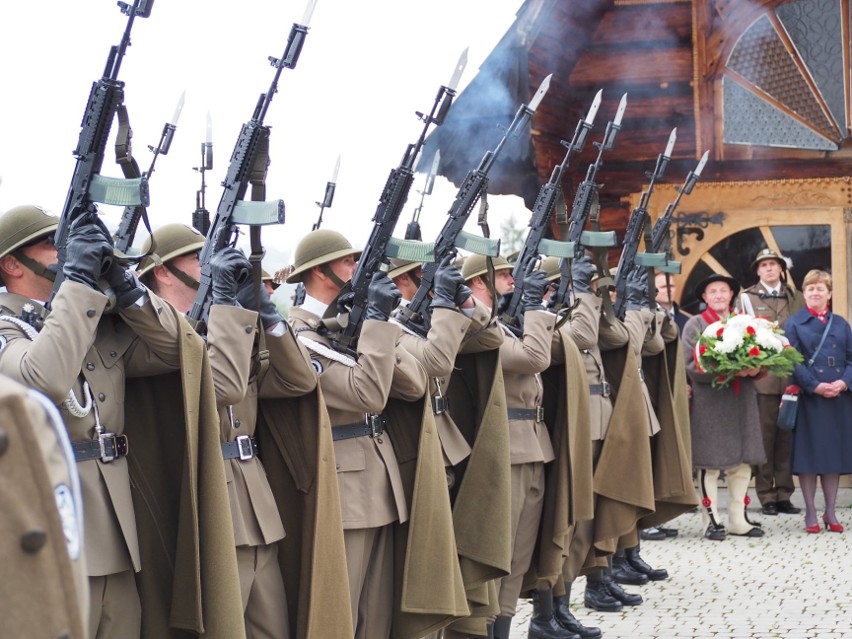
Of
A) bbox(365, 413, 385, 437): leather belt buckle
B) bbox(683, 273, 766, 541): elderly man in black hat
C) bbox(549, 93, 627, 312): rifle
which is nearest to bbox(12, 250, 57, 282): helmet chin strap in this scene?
bbox(365, 413, 385, 437): leather belt buckle

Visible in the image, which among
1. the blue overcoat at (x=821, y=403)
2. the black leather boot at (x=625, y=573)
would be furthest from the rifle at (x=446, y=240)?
the blue overcoat at (x=821, y=403)

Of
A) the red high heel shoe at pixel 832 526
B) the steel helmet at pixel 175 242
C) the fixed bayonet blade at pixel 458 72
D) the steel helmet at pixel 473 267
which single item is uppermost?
the fixed bayonet blade at pixel 458 72

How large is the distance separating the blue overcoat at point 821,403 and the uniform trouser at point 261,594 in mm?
6860

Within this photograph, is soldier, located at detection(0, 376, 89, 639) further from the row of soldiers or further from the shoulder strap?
the shoulder strap

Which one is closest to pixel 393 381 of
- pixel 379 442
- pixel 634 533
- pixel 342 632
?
pixel 379 442

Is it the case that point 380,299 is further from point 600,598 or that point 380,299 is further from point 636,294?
point 636,294

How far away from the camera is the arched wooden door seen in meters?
11.5

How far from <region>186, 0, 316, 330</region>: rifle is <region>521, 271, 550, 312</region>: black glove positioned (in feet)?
8.16

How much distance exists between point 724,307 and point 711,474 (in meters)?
1.37

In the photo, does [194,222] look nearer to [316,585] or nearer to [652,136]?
[316,585]

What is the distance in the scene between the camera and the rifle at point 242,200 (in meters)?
3.72

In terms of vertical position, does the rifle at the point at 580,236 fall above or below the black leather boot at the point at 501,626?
above

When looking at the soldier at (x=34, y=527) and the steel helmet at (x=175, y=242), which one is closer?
the soldier at (x=34, y=527)

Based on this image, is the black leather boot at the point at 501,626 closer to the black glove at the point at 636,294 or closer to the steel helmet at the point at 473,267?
the steel helmet at the point at 473,267
